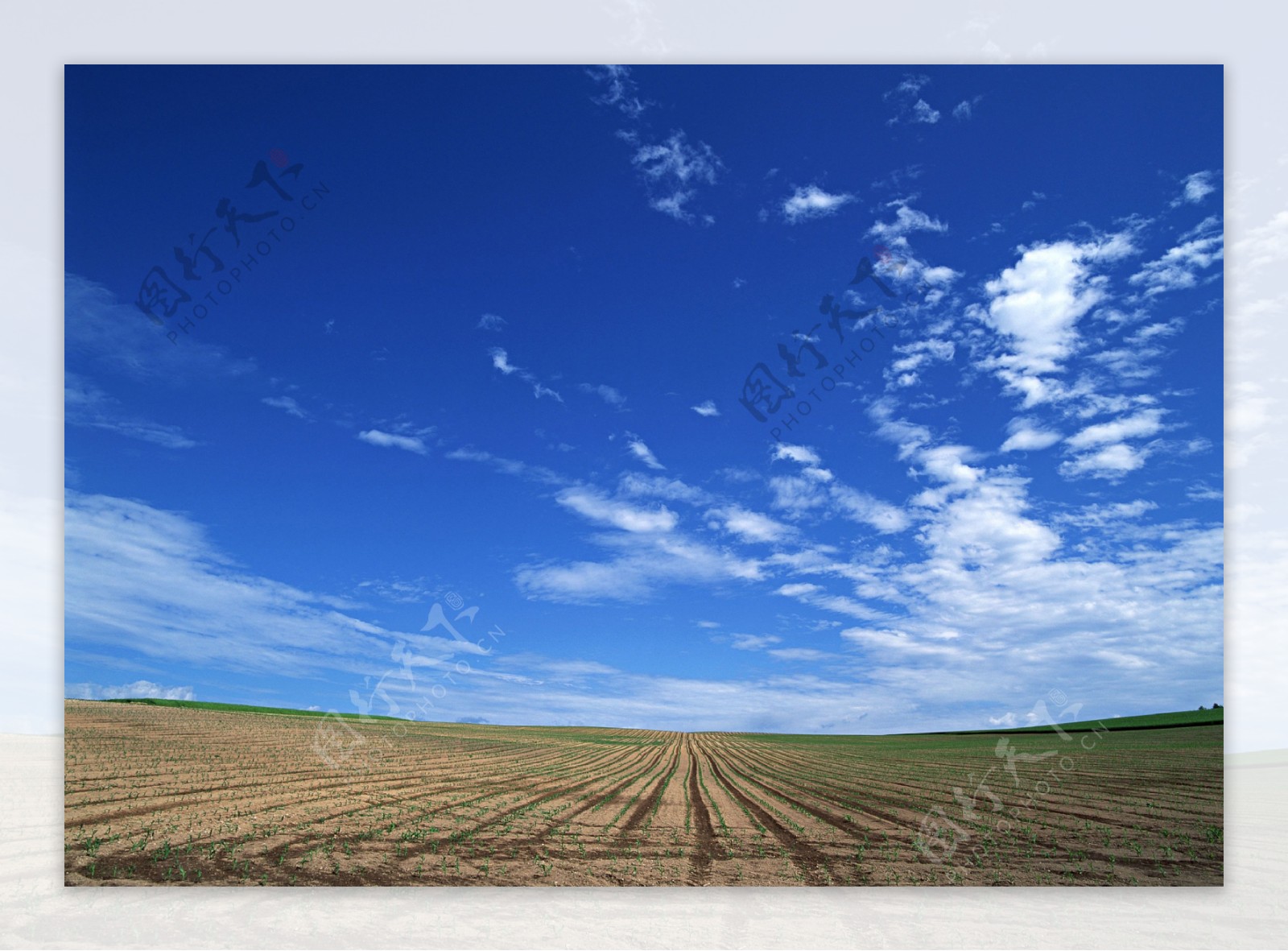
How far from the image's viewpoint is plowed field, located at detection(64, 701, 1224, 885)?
32.2 feet

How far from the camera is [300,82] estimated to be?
10.4m

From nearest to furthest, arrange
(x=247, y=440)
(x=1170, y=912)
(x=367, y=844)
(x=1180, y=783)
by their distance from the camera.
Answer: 1. (x=1170, y=912)
2. (x=367, y=844)
3. (x=247, y=440)
4. (x=1180, y=783)

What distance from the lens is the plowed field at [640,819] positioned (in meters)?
9.81

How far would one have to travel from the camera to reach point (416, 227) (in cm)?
1108

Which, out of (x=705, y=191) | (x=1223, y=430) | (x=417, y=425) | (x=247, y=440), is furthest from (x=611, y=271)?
(x=1223, y=430)

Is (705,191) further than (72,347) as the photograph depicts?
Yes

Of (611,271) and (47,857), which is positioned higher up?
(611,271)

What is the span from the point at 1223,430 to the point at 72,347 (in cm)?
1488

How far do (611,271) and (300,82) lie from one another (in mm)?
4767

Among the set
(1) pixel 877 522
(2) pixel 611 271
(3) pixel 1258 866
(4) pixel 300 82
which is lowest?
(3) pixel 1258 866

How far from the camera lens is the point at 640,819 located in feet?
37.0

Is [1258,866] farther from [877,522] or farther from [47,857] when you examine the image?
[47,857]

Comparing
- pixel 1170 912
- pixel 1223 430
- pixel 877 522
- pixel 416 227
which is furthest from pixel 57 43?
→ pixel 1170 912

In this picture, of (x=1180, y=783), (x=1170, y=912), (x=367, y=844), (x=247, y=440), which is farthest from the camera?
(x=1180, y=783)
